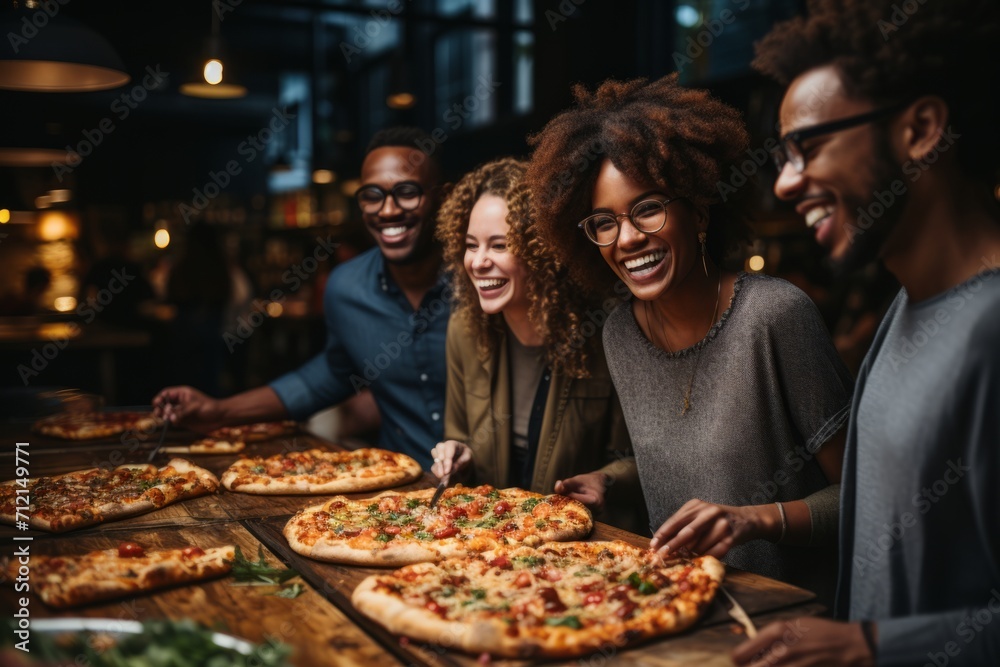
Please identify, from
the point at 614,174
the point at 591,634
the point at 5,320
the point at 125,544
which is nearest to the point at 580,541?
the point at 591,634

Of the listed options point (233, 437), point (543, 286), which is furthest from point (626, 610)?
point (233, 437)

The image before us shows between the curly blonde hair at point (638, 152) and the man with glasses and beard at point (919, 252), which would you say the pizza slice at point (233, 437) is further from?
the man with glasses and beard at point (919, 252)

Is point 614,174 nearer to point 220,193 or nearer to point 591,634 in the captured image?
point 591,634

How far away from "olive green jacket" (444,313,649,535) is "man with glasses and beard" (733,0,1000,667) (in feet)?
4.36

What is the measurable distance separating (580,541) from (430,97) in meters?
13.5

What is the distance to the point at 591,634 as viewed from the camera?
5.78 ft

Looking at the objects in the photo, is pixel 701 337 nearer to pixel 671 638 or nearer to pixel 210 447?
pixel 671 638

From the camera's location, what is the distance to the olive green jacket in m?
3.17

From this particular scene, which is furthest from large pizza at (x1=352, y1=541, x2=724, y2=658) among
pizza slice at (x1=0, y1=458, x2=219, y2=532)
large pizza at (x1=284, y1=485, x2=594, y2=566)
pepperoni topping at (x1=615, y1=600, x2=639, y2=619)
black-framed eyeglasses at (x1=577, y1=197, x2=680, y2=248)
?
pizza slice at (x1=0, y1=458, x2=219, y2=532)

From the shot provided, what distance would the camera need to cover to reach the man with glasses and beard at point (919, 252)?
5.30 feet

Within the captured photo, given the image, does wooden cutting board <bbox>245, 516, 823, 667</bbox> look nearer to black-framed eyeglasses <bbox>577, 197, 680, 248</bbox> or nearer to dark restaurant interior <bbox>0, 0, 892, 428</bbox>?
black-framed eyeglasses <bbox>577, 197, 680, 248</bbox>

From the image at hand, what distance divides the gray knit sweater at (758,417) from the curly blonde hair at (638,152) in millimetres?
312

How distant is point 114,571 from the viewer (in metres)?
2.14

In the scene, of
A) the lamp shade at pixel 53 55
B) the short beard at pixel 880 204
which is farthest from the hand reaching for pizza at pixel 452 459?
the lamp shade at pixel 53 55
